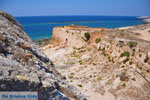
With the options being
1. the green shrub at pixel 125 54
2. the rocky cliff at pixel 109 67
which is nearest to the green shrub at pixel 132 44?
the rocky cliff at pixel 109 67

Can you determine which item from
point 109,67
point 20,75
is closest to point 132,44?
point 109,67

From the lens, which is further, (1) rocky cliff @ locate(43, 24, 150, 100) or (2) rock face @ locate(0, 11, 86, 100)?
(1) rocky cliff @ locate(43, 24, 150, 100)

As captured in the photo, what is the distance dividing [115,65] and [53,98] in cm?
1445

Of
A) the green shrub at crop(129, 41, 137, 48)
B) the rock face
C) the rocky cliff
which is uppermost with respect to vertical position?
the rock face

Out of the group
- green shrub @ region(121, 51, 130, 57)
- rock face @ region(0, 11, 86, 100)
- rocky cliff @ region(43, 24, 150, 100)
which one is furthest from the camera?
green shrub @ region(121, 51, 130, 57)

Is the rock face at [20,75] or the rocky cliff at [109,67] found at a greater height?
the rock face at [20,75]

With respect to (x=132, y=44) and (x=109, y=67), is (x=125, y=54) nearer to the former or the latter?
(x=132, y=44)

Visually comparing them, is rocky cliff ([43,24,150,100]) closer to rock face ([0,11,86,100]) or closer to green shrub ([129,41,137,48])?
green shrub ([129,41,137,48])

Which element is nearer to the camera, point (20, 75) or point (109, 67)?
point (20, 75)

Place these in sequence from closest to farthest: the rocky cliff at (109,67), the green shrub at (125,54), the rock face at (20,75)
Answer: the rock face at (20,75)
the rocky cliff at (109,67)
the green shrub at (125,54)

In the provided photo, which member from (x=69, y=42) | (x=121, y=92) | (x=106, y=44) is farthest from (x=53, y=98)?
(x=69, y=42)

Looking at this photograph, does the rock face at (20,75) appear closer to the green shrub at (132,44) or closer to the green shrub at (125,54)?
the green shrub at (125,54)

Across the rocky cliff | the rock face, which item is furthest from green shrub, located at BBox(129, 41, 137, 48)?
the rock face

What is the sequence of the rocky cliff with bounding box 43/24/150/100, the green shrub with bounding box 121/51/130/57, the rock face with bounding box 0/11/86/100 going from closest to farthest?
the rock face with bounding box 0/11/86/100 < the rocky cliff with bounding box 43/24/150/100 < the green shrub with bounding box 121/51/130/57
